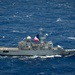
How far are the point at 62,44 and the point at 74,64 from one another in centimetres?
2350

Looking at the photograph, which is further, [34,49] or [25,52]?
[34,49]

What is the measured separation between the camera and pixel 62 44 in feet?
641

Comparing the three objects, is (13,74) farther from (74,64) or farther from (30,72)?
(74,64)

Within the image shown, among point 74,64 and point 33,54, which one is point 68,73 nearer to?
point 74,64

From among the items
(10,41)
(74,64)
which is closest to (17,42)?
(10,41)

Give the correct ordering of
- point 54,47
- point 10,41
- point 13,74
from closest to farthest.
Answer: point 13,74 → point 54,47 → point 10,41

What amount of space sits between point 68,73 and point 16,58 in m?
25.2

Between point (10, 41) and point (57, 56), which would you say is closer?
point (57, 56)

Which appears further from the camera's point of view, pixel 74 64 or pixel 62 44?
pixel 62 44

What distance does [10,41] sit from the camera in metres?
199

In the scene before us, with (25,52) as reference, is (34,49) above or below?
above

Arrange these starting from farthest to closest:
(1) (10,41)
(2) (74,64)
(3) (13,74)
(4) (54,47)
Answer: (1) (10,41)
(4) (54,47)
(2) (74,64)
(3) (13,74)

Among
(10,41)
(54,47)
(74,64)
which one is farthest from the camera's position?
(10,41)

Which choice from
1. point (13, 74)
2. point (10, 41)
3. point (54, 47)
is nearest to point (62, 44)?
point (54, 47)
